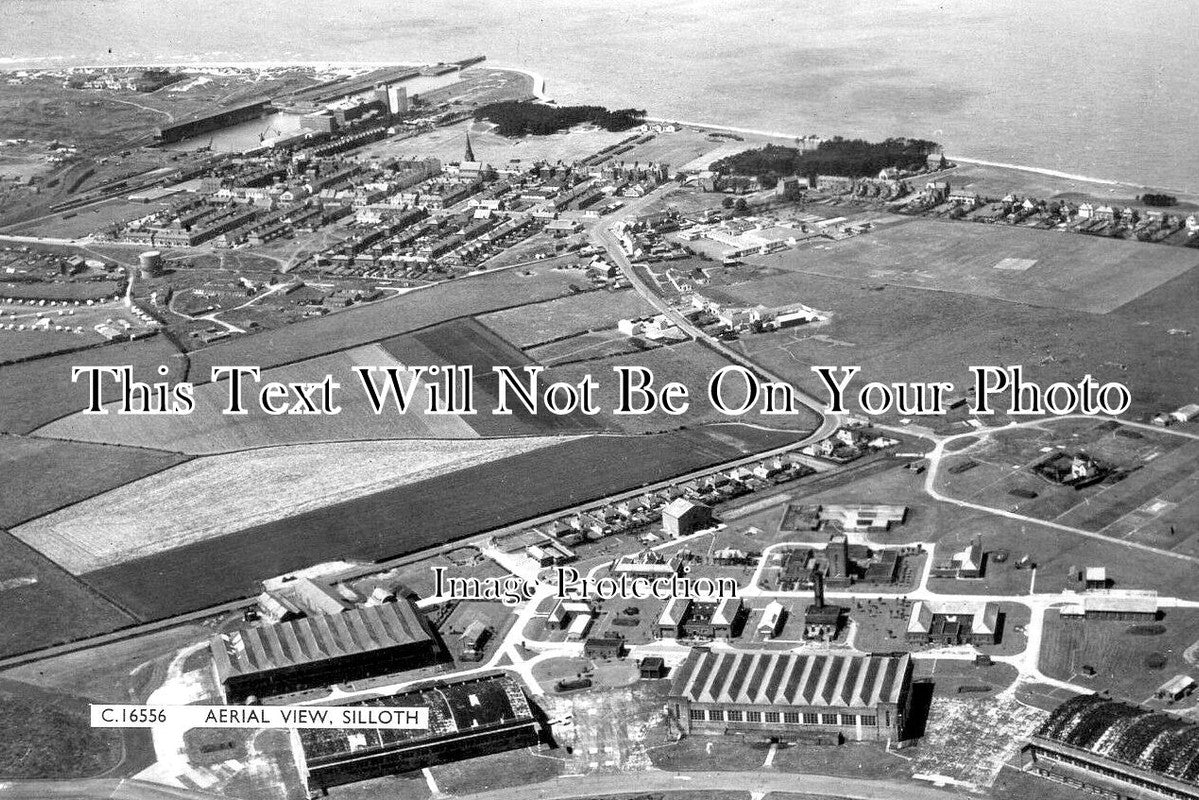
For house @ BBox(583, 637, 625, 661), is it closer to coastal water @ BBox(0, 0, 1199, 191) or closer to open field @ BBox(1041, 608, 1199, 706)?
open field @ BBox(1041, 608, 1199, 706)

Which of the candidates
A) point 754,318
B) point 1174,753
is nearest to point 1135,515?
point 1174,753

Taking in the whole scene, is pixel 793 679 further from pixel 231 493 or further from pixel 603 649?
pixel 231 493

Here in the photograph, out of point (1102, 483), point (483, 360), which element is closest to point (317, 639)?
point (1102, 483)

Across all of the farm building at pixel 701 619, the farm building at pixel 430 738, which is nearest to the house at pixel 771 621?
the farm building at pixel 701 619

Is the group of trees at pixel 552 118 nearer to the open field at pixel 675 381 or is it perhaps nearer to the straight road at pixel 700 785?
the open field at pixel 675 381

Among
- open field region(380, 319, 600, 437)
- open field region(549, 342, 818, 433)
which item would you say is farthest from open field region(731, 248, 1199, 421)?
open field region(380, 319, 600, 437)

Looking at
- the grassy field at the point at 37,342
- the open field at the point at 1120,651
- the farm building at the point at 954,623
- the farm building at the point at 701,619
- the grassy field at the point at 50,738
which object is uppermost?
the open field at the point at 1120,651
